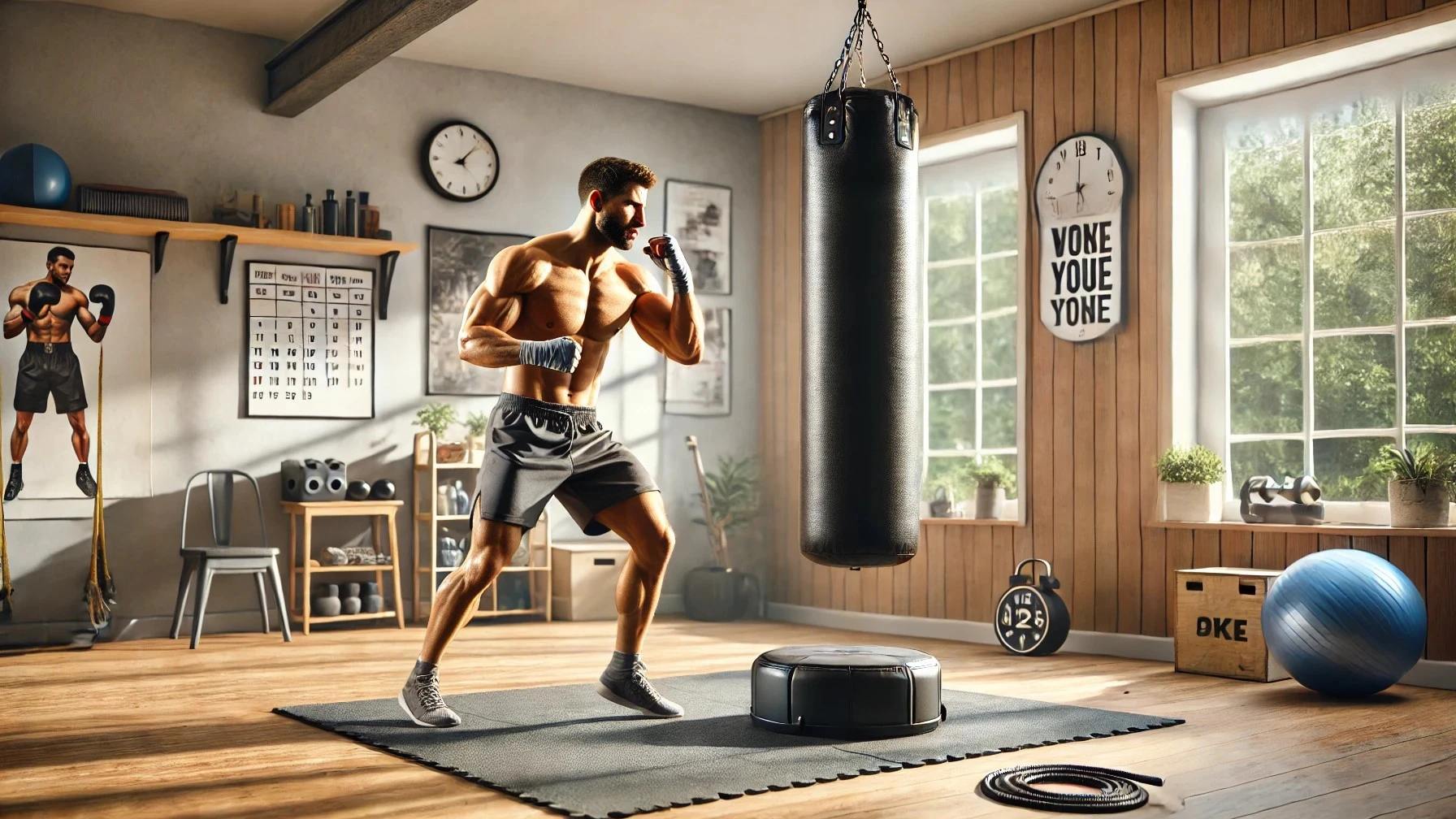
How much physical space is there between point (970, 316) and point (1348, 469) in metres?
2.15

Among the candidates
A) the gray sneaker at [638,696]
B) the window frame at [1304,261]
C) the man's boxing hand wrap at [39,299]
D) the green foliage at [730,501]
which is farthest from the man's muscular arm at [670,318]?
the man's boxing hand wrap at [39,299]

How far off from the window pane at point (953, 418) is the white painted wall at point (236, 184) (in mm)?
1610

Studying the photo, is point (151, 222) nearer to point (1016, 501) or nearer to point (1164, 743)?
point (1016, 501)

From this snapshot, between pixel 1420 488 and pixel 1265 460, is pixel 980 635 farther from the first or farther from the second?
pixel 1420 488

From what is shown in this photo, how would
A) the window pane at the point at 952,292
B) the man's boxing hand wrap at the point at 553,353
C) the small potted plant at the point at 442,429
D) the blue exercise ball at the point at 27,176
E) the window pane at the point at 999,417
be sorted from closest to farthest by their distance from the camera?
the man's boxing hand wrap at the point at 553,353 < the blue exercise ball at the point at 27,176 < the window pane at the point at 999,417 < the small potted plant at the point at 442,429 < the window pane at the point at 952,292

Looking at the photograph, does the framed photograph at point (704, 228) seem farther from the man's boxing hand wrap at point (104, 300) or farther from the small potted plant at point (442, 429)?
the man's boxing hand wrap at point (104, 300)

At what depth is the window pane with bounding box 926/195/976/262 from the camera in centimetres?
689

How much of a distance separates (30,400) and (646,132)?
3.59 metres

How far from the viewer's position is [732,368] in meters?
7.79

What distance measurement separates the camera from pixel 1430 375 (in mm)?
5023

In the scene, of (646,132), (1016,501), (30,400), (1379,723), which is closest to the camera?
(1379,723)

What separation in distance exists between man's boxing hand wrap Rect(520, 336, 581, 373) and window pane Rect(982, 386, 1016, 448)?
3554mm

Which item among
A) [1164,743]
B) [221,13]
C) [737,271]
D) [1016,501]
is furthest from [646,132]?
[1164,743]

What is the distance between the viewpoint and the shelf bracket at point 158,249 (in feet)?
20.2
